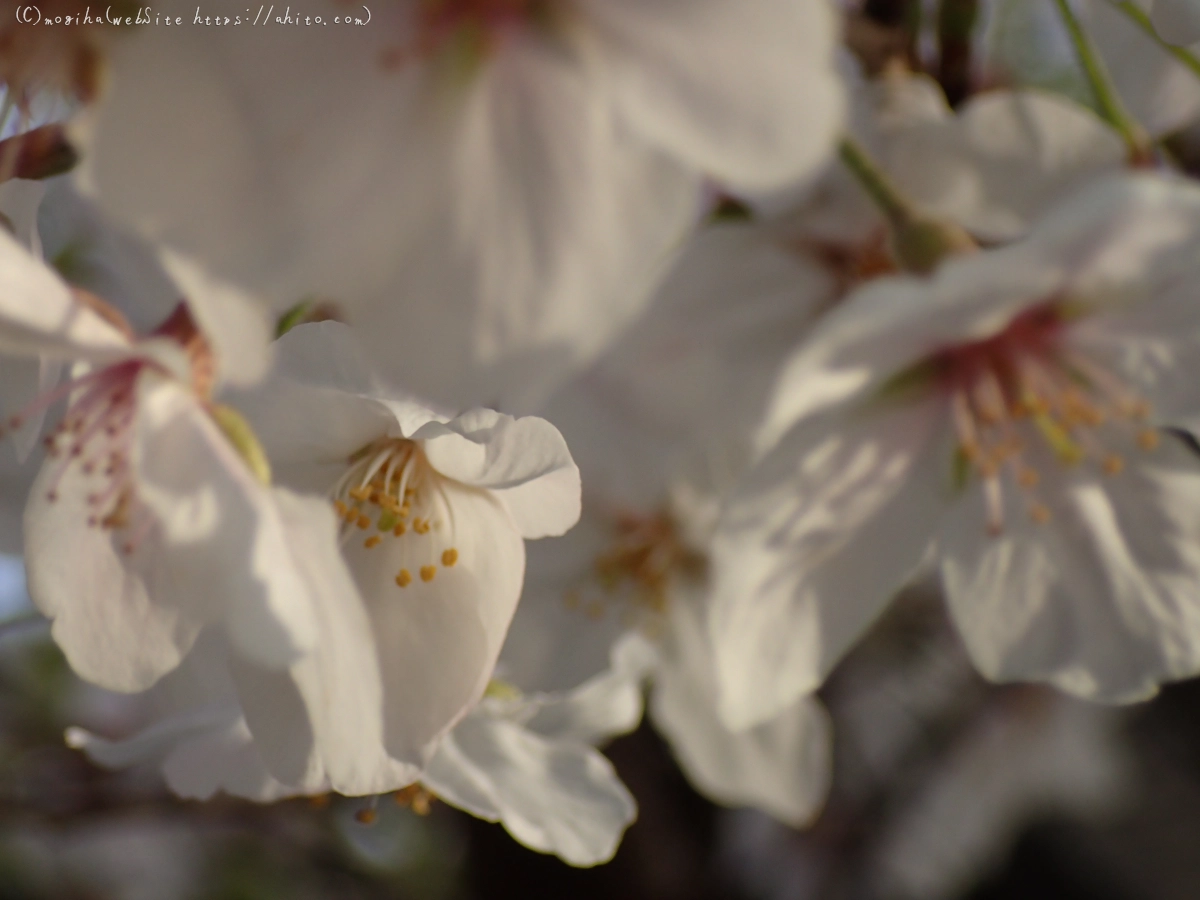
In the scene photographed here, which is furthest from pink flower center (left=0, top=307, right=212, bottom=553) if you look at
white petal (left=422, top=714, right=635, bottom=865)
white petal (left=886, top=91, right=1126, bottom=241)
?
white petal (left=886, top=91, right=1126, bottom=241)

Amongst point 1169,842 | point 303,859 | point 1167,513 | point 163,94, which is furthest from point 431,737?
point 1169,842

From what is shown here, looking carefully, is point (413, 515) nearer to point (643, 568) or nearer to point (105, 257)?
point (105, 257)

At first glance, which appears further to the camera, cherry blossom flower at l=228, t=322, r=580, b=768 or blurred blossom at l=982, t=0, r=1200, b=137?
blurred blossom at l=982, t=0, r=1200, b=137

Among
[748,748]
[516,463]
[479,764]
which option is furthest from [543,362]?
[748,748]

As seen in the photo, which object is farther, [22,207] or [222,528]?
[22,207]

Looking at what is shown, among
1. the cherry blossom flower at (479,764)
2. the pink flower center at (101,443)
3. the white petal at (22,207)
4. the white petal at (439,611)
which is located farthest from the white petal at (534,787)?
the white petal at (22,207)

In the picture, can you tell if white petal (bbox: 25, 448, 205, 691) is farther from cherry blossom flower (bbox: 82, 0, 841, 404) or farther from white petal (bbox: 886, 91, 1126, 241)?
white petal (bbox: 886, 91, 1126, 241)
